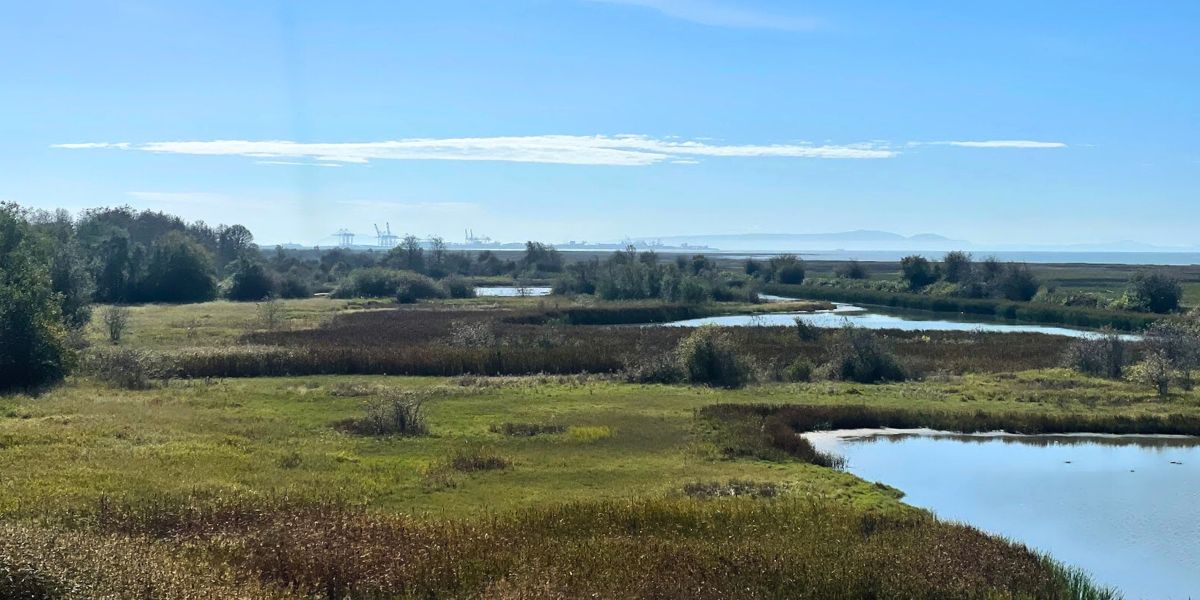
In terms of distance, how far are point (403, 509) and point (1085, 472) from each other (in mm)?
18087

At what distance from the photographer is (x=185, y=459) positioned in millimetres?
22438

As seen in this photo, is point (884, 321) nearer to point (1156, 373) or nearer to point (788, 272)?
point (1156, 373)

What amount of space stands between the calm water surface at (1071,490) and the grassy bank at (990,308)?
31.5 meters

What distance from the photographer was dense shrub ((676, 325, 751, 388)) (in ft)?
130

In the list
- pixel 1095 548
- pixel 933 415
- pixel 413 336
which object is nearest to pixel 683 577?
pixel 1095 548

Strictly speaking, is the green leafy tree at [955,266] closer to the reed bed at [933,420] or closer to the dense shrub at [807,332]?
the dense shrub at [807,332]

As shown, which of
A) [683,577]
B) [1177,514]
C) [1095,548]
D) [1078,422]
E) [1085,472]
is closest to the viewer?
[683,577]

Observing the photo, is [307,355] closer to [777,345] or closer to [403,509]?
[777,345]

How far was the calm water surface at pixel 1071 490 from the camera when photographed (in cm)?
1819

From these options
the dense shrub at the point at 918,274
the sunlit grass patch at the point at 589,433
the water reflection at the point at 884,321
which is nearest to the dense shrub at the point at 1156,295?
the water reflection at the point at 884,321

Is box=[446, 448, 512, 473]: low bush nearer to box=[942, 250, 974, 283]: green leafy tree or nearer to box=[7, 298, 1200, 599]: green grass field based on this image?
box=[7, 298, 1200, 599]: green grass field

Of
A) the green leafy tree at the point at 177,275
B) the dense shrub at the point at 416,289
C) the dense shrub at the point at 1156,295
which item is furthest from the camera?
the dense shrub at the point at 416,289

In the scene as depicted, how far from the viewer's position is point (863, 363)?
41.7 m

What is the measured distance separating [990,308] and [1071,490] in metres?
68.1
